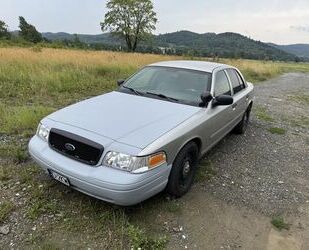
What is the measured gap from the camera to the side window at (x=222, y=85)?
479 cm

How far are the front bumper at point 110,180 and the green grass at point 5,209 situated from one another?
60 cm

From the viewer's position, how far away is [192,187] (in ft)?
13.8

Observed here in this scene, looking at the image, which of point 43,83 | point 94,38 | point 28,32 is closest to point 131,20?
point 28,32

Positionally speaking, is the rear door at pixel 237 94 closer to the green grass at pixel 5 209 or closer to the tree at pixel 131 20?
the green grass at pixel 5 209

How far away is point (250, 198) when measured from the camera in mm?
4074

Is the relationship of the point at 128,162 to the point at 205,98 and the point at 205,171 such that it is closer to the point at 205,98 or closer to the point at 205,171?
the point at 205,98

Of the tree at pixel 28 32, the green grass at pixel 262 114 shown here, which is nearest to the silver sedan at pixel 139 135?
the green grass at pixel 262 114

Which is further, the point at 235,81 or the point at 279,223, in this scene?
the point at 235,81

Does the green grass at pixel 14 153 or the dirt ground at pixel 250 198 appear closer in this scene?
the dirt ground at pixel 250 198

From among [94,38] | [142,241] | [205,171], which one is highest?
[142,241]

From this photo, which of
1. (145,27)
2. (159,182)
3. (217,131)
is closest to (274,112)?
(217,131)

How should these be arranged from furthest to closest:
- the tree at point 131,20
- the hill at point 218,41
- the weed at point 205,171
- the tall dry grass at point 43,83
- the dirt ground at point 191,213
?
1. the hill at point 218,41
2. the tree at point 131,20
3. the tall dry grass at point 43,83
4. the weed at point 205,171
5. the dirt ground at point 191,213

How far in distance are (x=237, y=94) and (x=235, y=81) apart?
0.93 feet

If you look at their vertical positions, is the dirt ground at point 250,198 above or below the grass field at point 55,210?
below
